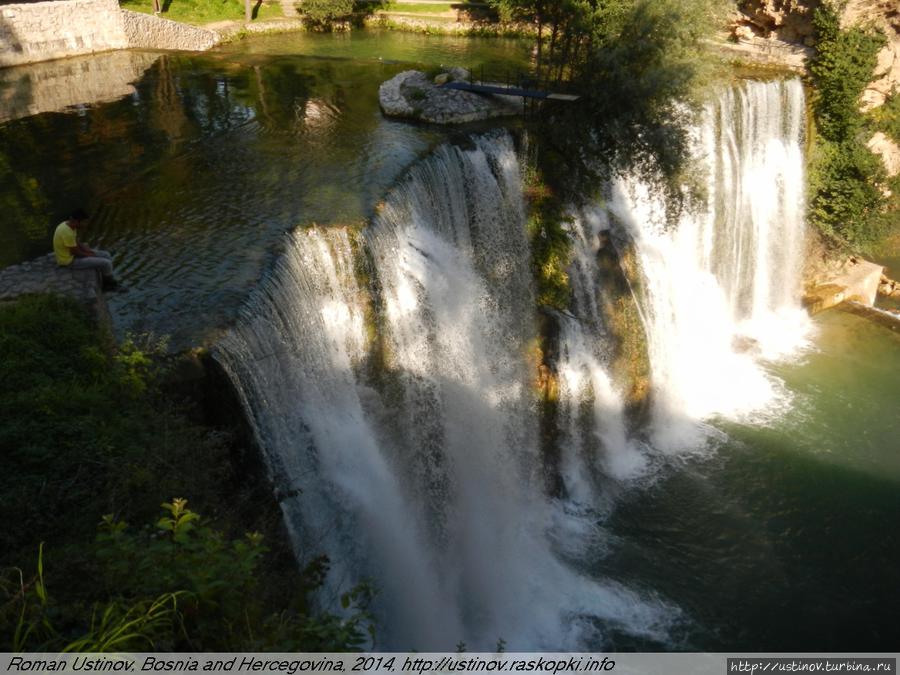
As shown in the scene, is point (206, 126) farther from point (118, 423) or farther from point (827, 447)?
point (827, 447)

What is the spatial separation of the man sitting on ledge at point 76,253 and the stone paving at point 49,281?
0.11 metres

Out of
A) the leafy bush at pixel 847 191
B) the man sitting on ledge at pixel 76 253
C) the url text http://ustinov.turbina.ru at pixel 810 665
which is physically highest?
the man sitting on ledge at pixel 76 253

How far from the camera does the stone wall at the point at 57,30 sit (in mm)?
20062

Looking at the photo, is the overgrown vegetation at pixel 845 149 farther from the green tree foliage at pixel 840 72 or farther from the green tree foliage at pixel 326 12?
the green tree foliage at pixel 326 12

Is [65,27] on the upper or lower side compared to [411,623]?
upper

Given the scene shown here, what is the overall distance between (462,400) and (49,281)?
6.18 m

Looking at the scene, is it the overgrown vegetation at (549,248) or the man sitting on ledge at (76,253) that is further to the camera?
the overgrown vegetation at (549,248)

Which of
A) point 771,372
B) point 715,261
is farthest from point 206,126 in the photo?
point 771,372

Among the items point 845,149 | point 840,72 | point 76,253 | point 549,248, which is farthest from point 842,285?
point 76,253

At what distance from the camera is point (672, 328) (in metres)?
15.7

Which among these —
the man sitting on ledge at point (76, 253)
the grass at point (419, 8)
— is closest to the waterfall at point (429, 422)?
the man sitting on ledge at point (76, 253)

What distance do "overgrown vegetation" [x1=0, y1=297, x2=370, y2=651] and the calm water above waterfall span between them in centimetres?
98

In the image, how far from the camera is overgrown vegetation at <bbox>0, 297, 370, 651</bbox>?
13.9ft

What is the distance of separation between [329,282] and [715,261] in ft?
37.5
